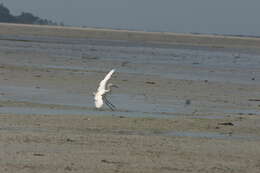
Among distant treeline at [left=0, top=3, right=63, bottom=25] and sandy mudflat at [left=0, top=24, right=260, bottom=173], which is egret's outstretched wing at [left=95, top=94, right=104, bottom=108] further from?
distant treeline at [left=0, top=3, right=63, bottom=25]

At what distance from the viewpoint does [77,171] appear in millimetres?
11539

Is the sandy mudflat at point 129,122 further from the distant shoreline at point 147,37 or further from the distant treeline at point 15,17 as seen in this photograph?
the distant treeline at point 15,17

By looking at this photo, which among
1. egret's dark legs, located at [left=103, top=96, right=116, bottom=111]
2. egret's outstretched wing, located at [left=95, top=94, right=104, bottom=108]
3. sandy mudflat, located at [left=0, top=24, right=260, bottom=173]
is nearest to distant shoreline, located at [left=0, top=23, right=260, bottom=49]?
sandy mudflat, located at [left=0, top=24, right=260, bottom=173]

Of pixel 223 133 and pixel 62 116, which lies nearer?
pixel 223 133

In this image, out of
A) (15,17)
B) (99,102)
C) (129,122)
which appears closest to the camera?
(129,122)

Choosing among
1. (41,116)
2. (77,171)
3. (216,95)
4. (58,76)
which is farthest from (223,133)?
(58,76)

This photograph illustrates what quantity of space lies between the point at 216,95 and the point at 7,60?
13245mm

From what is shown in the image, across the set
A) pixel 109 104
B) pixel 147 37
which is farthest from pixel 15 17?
pixel 109 104

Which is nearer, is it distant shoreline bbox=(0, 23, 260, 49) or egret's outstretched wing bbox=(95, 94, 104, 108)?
egret's outstretched wing bbox=(95, 94, 104, 108)

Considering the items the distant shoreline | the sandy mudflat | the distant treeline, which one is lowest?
the sandy mudflat

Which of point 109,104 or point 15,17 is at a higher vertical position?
point 15,17

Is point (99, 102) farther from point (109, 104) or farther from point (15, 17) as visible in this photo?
point (15, 17)

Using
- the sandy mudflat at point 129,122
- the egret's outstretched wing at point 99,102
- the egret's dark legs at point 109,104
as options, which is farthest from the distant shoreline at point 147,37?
the egret's outstretched wing at point 99,102

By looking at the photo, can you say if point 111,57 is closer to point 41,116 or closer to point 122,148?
point 41,116
